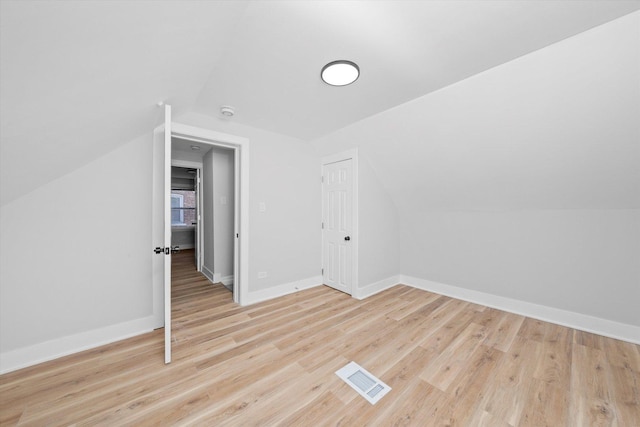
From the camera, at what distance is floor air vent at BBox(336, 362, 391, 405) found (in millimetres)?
1565

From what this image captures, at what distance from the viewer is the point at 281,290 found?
3354 mm

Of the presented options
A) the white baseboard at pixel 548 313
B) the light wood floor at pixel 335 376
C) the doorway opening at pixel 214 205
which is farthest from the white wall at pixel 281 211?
the white baseboard at pixel 548 313

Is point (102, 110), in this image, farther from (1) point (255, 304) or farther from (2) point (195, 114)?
(1) point (255, 304)

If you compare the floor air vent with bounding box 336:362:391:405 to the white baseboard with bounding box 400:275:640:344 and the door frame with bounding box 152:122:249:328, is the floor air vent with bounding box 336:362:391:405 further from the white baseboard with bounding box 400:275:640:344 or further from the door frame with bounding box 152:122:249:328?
the white baseboard with bounding box 400:275:640:344

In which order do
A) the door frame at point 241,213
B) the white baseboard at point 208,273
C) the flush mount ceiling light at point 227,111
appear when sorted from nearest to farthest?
the flush mount ceiling light at point 227,111 → the door frame at point 241,213 → the white baseboard at point 208,273

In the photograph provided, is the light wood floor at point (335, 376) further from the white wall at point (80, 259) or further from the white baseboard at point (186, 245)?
the white baseboard at point (186, 245)

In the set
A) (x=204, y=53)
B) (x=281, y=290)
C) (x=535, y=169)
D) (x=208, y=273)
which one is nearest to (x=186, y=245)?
(x=208, y=273)

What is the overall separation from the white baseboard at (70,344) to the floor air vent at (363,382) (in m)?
2.13

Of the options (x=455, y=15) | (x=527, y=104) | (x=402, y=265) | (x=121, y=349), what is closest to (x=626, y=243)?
(x=527, y=104)

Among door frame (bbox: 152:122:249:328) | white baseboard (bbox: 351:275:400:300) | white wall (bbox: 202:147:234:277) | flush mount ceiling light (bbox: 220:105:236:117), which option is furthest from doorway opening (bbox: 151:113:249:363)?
white baseboard (bbox: 351:275:400:300)

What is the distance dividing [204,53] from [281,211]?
7.04ft

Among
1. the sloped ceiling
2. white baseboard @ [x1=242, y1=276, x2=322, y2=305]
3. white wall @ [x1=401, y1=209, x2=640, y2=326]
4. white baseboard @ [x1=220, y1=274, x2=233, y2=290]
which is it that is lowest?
white baseboard @ [x1=220, y1=274, x2=233, y2=290]

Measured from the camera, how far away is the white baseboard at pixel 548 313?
2248 mm

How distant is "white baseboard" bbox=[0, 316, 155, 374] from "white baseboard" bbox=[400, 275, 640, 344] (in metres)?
3.94
